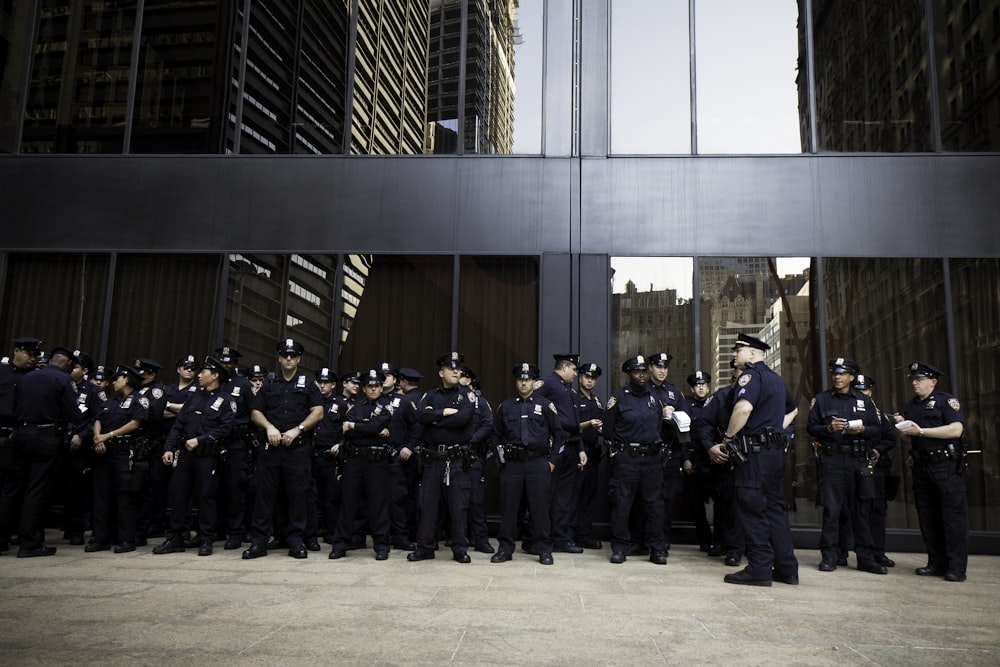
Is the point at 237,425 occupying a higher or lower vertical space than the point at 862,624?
higher

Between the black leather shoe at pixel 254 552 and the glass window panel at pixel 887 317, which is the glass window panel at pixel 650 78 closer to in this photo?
the glass window panel at pixel 887 317

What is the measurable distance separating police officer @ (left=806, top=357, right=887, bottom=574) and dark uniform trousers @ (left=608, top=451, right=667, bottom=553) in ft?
5.45

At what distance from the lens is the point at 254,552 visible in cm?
728

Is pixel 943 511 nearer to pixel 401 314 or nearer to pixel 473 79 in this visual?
pixel 401 314

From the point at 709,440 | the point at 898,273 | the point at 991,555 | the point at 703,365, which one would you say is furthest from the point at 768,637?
the point at 898,273

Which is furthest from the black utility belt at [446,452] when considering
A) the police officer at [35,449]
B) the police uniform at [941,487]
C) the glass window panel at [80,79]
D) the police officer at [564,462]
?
the glass window panel at [80,79]

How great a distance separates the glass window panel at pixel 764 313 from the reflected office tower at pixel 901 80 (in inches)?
79.4

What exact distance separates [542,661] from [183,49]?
1091 centimetres

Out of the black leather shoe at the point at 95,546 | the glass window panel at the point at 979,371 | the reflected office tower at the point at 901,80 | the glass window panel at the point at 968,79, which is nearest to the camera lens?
the black leather shoe at the point at 95,546

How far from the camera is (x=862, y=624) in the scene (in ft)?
15.6

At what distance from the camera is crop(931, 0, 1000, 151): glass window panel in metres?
9.73

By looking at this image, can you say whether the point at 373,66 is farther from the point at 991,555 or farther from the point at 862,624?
the point at 991,555

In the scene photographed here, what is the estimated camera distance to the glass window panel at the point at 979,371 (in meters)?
8.97

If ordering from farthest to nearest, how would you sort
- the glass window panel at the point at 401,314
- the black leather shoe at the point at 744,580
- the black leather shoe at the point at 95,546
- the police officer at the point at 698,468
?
the glass window panel at the point at 401,314 < the police officer at the point at 698,468 < the black leather shoe at the point at 95,546 < the black leather shoe at the point at 744,580
